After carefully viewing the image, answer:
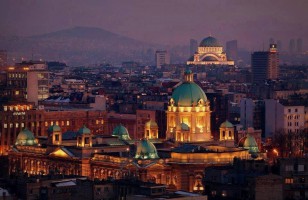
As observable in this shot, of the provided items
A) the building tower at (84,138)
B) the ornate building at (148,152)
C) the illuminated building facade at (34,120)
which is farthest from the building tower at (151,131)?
the illuminated building facade at (34,120)

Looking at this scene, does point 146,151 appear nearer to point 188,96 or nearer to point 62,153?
point 188,96

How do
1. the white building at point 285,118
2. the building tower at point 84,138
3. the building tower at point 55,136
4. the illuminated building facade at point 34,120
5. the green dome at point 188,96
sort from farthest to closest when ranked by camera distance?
the white building at point 285,118
the illuminated building facade at point 34,120
the building tower at point 55,136
the green dome at point 188,96
the building tower at point 84,138

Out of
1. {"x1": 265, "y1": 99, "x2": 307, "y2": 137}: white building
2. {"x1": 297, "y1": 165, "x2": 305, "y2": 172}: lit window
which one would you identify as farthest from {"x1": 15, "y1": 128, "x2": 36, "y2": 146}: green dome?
{"x1": 265, "y1": 99, "x2": 307, "y2": 137}: white building

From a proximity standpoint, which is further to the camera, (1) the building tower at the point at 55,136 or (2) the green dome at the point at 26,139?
(2) the green dome at the point at 26,139

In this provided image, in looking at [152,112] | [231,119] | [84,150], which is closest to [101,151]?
[84,150]

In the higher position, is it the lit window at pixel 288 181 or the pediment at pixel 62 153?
the pediment at pixel 62 153

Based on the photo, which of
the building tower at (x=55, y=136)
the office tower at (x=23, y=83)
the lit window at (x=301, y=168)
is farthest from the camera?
the office tower at (x=23, y=83)

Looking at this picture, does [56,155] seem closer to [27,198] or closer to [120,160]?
[120,160]

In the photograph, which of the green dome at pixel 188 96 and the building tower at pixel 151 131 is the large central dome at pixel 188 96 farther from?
the building tower at pixel 151 131
